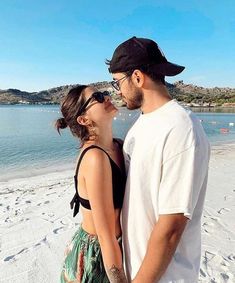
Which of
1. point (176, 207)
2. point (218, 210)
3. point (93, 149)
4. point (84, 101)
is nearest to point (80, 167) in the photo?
point (93, 149)

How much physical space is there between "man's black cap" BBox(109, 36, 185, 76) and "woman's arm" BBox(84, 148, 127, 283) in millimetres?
502

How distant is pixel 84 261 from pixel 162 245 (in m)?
0.66

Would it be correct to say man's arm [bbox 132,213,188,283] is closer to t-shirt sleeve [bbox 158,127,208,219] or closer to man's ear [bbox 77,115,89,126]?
t-shirt sleeve [bbox 158,127,208,219]

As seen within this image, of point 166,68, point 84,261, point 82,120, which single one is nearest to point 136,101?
point 166,68

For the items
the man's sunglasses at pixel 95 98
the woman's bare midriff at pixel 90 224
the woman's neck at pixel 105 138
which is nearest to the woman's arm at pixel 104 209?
the woman's bare midriff at pixel 90 224

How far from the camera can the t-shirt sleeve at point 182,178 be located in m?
1.44

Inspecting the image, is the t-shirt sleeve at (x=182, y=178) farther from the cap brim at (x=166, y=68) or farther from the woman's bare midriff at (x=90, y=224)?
the woman's bare midriff at (x=90, y=224)

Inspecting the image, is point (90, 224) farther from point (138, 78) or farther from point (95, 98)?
point (138, 78)

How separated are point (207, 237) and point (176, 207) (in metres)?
4.14

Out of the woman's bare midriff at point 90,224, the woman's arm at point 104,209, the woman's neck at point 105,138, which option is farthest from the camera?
the woman's neck at point 105,138

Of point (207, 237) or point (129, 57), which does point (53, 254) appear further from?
point (129, 57)

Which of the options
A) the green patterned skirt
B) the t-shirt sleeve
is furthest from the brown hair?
the t-shirt sleeve

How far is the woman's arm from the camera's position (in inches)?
69.4

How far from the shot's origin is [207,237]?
5.25m
